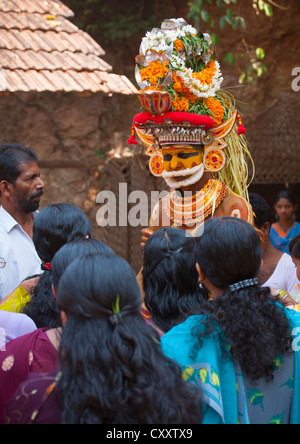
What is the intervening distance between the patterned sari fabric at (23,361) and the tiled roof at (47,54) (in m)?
3.68

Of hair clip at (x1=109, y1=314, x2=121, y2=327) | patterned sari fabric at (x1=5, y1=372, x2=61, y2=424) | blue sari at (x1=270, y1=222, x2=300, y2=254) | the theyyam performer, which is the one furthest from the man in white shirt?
blue sari at (x1=270, y1=222, x2=300, y2=254)

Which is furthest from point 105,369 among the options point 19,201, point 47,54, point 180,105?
point 47,54

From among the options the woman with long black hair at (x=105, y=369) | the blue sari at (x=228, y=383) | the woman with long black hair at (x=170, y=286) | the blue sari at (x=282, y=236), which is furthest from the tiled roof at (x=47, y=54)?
the woman with long black hair at (x=105, y=369)

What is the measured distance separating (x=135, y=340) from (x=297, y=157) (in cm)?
586

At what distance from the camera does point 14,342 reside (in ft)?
6.32

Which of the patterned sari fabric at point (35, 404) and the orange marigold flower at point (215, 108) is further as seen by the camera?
the orange marigold flower at point (215, 108)

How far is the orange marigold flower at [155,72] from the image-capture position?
3559 mm

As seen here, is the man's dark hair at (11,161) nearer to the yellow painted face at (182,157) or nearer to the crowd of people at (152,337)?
the yellow painted face at (182,157)

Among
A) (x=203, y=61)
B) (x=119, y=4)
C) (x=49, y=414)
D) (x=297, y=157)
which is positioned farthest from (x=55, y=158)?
(x=49, y=414)

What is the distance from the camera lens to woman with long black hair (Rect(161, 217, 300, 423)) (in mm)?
1857

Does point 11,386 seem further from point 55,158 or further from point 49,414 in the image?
point 55,158

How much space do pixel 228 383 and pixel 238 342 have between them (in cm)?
14

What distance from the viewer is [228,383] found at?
188 centimetres

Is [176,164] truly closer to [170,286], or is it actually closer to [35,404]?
[170,286]
